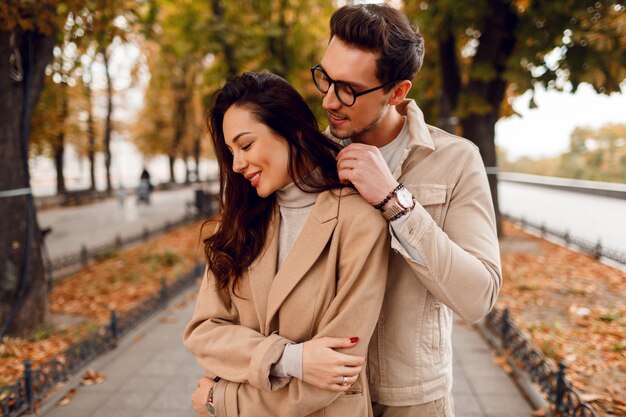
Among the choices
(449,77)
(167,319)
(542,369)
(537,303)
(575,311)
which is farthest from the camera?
(449,77)

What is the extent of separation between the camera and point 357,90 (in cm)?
162

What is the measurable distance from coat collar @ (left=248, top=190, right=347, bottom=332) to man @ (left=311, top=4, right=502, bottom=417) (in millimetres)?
126

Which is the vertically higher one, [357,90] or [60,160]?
[60,160]

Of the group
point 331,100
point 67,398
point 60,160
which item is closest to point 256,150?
point 331,100

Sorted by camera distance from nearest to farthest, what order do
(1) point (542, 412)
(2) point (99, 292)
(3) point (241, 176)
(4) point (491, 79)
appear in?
(3) point (241, 176) → (1) point (542, 412) → (2) point (99, 292) → (4) point (491, 79)

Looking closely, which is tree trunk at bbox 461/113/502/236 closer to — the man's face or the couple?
the couple

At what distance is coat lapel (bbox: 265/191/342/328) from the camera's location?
1540mm

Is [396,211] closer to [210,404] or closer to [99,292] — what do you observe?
[210,404]

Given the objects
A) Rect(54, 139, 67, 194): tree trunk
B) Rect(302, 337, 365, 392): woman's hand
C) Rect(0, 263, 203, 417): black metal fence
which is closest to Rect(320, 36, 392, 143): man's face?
Rect(302, 337, 365, 392): woman's hand

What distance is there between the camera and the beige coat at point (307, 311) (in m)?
1.47

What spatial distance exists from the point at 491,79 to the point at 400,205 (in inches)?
353

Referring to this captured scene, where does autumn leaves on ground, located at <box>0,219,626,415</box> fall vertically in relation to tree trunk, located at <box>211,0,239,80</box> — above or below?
below

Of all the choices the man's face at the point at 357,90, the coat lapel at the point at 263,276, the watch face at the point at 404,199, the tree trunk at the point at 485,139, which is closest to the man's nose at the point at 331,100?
the man's face at the point at 357,90

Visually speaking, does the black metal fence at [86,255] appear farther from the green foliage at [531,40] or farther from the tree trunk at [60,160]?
the tree trunk at [60,160]
